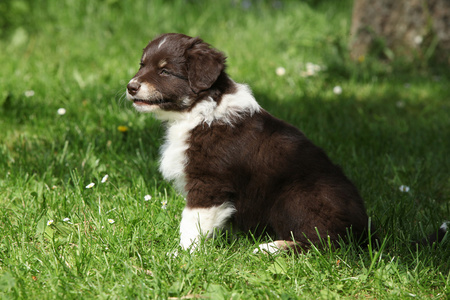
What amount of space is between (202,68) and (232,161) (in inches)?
24.8

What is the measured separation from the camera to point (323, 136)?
193 inches

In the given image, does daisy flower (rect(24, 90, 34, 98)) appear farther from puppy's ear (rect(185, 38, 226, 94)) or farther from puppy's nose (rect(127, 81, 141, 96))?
puppy's ear (rect(185, 38, 226, 94))

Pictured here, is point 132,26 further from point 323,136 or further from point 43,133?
point 323,136

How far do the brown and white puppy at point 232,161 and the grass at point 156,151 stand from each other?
168 millimetres

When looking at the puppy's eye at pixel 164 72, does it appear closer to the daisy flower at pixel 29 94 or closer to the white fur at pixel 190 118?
the white fur at pixel 190 118

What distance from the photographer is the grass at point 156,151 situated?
2.79 meters

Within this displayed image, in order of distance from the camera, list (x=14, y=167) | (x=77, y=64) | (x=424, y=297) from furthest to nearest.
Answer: (x=77, y=64) → (x=14, y=167) → (x=424, y=297)

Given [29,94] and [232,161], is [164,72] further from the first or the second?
[29,94]

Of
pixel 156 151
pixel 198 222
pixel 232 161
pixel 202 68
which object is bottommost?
pixel 156 151

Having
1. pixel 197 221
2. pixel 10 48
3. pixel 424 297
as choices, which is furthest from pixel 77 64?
pixel 424 297

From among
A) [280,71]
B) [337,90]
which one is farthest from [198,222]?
[280,71]

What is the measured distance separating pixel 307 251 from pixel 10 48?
18.1 ft

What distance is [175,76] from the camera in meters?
3.31

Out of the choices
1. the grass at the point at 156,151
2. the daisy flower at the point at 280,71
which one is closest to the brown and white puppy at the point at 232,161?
the grass at the point at 156,151
